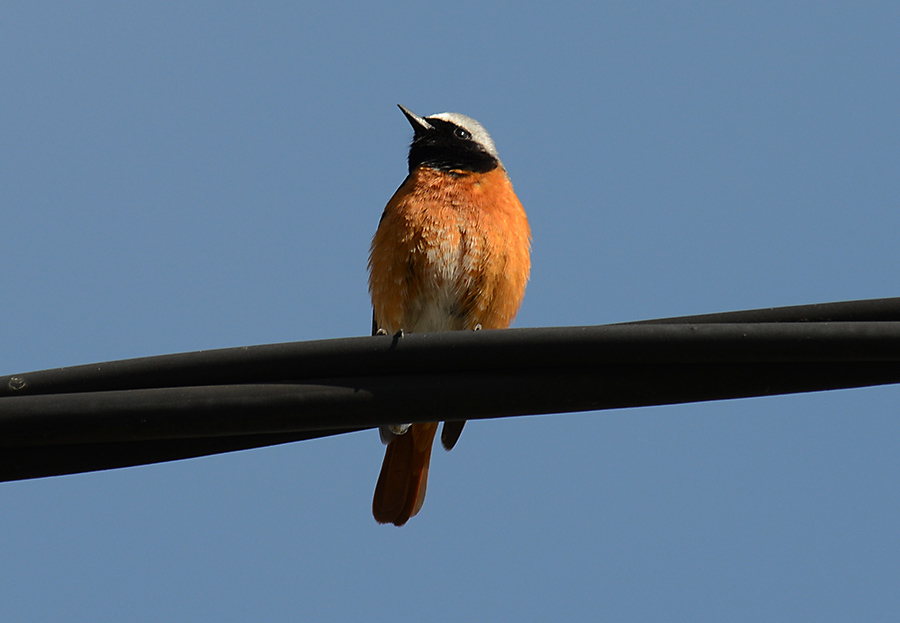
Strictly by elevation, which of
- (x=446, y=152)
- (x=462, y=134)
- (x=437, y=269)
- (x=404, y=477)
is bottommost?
(x=404, y=477)

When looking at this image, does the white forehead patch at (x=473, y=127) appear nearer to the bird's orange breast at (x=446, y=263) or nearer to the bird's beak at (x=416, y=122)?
the bird's beak at (x=416, y=122)

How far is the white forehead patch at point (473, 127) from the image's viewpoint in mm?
6499

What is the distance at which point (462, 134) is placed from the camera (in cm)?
645

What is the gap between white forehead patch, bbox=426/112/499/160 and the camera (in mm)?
6499

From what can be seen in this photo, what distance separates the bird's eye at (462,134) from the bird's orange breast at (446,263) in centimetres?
124

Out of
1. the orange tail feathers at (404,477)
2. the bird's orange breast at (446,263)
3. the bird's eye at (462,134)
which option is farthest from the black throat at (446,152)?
the orange tail feathers at (404,477)

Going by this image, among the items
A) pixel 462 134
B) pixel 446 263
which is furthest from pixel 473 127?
pixel 446 263

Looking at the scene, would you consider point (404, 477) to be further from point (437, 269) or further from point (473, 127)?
point (473, 127)

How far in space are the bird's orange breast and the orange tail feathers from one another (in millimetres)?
668

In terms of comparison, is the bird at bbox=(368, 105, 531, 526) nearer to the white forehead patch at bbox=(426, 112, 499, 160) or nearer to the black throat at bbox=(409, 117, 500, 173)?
the black throat at bbox=(409, 117, 500, 173)

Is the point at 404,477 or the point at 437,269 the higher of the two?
the point at 437,269

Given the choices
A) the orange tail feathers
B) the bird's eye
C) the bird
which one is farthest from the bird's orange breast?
the bird's eye

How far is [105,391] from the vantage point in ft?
7.69

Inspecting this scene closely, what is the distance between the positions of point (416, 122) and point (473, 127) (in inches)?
16.5
